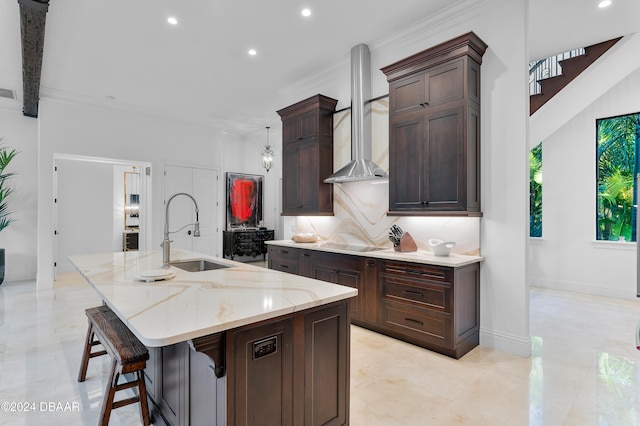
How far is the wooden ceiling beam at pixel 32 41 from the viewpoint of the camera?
120 inches

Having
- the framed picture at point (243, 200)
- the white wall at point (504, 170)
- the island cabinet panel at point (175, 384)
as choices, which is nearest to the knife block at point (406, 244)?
the white wall at point (504, 170)

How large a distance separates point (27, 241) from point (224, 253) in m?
3.72

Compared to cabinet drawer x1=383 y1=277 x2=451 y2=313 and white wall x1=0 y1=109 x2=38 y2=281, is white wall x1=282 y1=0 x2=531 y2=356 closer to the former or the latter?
cabinet drawer x1=383 y1=277 x2=451 y2=313

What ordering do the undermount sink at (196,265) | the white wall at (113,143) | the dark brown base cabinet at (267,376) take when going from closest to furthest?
the dark brown base cabinet at (267,376)
the undermount sink at (196,265)
the white wall at (113,143)

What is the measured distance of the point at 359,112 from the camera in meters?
4.15

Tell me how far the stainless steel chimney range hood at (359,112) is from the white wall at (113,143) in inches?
159

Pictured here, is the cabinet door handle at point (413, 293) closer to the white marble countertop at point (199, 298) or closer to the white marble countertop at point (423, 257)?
the white marble countertop at point (423, 257)

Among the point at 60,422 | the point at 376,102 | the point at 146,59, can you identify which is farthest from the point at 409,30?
the point at 60,422

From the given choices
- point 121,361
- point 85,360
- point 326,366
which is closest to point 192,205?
point 85,360

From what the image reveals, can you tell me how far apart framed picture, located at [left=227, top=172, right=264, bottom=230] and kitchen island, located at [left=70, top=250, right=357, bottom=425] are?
638cm

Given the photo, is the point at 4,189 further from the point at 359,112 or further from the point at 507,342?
the point at 507,342

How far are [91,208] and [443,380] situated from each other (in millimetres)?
7877

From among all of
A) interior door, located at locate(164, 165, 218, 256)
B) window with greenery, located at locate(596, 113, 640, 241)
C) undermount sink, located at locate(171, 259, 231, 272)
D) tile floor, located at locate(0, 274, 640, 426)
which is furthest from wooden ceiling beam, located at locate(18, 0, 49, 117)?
window with greenery, located at locate(596, 113, 640, 241)

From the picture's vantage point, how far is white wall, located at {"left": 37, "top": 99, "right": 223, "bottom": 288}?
5617mm
